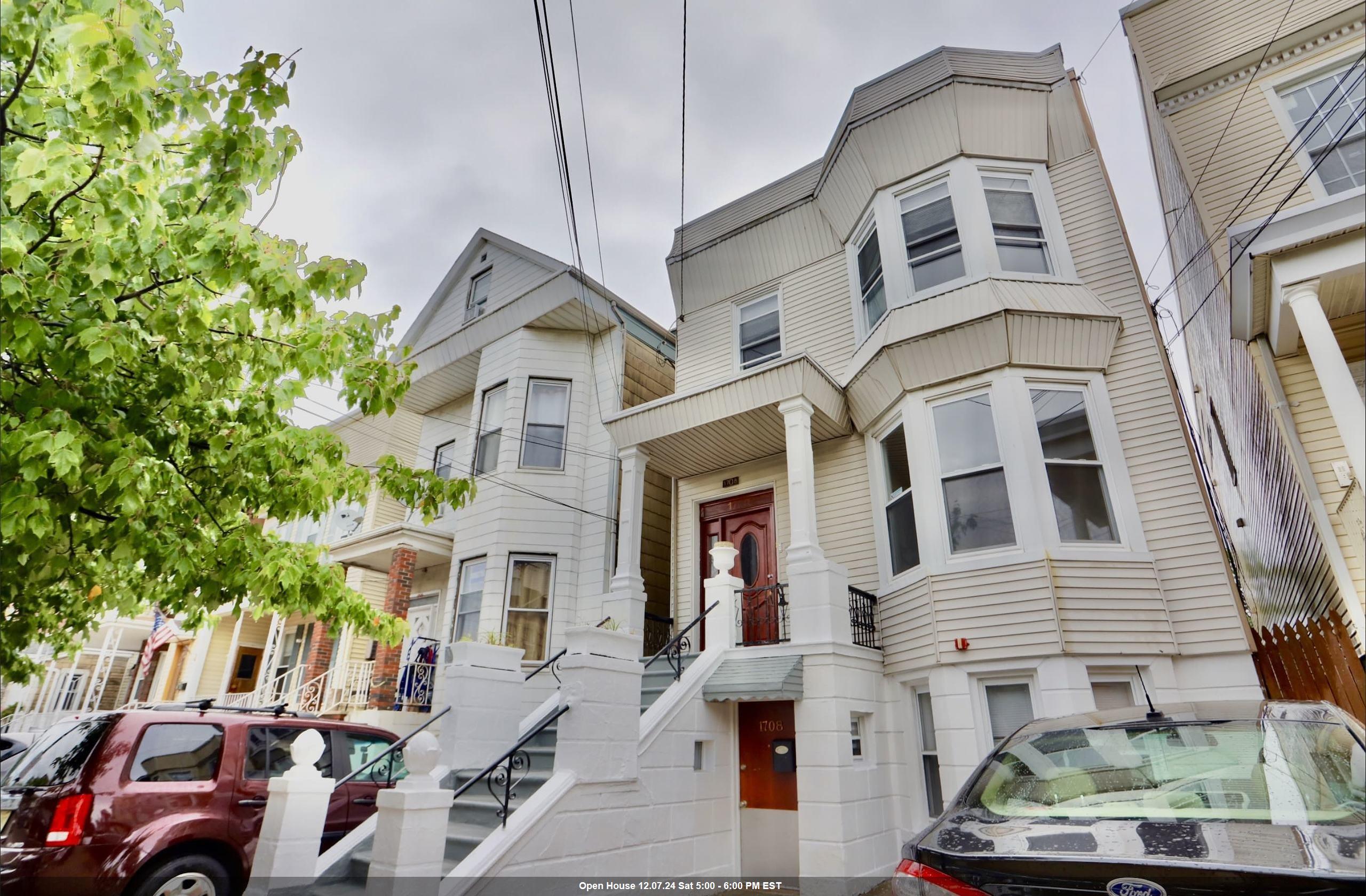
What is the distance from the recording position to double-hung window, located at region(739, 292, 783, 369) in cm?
1174

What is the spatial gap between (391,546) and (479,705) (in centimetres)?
695

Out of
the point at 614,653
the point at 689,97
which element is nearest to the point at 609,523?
the point at 614,653

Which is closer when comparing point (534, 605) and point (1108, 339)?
point (1108, 339)

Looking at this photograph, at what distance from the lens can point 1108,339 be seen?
26.7 feet

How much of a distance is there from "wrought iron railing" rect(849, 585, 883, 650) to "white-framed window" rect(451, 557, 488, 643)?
6390mm

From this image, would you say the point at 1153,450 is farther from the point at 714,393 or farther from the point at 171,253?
the point at 171,253

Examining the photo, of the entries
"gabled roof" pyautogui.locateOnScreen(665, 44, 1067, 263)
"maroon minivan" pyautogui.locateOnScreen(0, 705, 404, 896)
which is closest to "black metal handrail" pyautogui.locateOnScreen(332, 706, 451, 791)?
"maroon minivan" pyautogui.locateOnScreen(0, 705, 404, 896)

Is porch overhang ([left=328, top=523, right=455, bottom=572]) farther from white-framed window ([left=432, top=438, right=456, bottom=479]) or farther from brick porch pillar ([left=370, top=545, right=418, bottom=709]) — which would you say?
white-framed window ([left=432, top=438, right=456, bottom=479])

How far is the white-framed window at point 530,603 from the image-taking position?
11766 millimetres

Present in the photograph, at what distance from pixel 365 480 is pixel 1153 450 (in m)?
8.15

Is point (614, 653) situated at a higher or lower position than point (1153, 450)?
lower

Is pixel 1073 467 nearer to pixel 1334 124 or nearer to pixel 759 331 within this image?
pixel 1334 124

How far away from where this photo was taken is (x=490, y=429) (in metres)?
13.8

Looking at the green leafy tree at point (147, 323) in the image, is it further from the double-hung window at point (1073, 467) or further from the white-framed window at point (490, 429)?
the white-framed window at point (490, 429)
